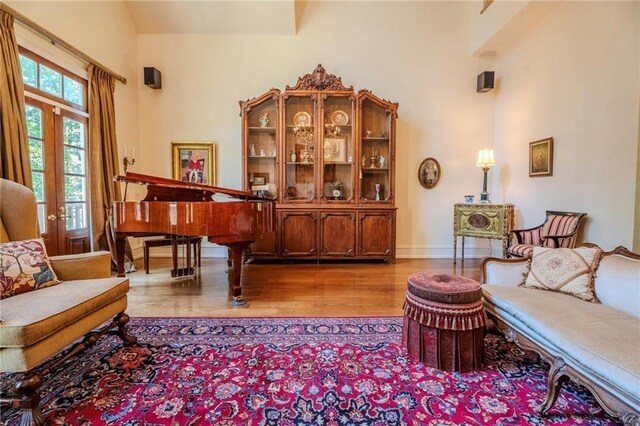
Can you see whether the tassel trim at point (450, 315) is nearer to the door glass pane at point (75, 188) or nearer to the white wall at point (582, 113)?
the white wall at point (582, 113)

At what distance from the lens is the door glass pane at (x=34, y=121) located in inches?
119

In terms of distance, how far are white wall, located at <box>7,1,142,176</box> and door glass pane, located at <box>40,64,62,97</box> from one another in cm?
14

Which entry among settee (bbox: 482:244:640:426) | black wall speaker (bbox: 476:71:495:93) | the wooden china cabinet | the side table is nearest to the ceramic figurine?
the wooden china cabinet

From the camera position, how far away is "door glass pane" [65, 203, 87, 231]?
357cm

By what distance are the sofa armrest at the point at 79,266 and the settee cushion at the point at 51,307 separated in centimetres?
13

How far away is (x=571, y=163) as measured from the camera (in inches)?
141

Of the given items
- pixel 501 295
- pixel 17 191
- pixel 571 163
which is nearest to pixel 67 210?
pixel 17 191

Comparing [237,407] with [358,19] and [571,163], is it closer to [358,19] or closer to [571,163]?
[571,163]

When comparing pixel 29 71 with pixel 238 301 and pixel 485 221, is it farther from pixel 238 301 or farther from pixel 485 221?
pixel 485 221

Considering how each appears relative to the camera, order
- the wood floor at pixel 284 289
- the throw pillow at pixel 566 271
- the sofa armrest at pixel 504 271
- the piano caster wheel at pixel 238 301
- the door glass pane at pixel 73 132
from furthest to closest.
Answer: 1. the door glass pane at pixel 73 132
2. the piano caster wheel at pixel 238 301
3. the wood floor at pixel 284 289
4. the sofa armrest at pixel 504 271
5. the throw pillow at pixel 566 271

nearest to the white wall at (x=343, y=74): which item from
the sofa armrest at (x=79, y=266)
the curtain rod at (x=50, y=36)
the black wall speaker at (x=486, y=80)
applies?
the black wall speaker at (x=486, y=80)

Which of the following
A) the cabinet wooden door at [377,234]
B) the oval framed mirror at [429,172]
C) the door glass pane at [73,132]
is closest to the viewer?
the door glass pane at [73,132]

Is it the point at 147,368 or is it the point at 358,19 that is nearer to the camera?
the point at 147,368

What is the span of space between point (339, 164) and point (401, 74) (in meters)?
1.87
